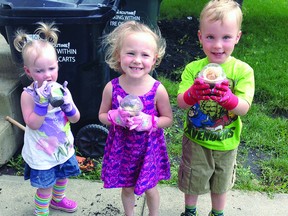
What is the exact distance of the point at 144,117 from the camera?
7.38 feet

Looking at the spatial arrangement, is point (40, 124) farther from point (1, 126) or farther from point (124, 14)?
point (124, 14)

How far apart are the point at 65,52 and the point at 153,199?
1.38 m

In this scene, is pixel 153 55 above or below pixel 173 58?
above

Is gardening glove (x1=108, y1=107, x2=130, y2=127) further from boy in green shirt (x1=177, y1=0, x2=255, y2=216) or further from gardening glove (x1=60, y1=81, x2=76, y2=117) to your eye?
boy in green shirt (x1=177, y1=0, x2=255, y2=216)

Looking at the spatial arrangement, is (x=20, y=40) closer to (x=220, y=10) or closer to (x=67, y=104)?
(x=67, y=104)

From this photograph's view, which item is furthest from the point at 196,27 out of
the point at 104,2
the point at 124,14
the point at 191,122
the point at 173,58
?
the point at 191,122

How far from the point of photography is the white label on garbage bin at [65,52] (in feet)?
10.6

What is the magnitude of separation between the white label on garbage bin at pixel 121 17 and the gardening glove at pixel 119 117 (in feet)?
6.67

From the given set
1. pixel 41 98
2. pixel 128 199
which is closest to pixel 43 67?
pixel 41 98

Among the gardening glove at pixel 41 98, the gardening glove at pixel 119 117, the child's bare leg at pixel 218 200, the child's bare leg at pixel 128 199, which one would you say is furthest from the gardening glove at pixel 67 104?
the child's bare leg at pixel 218 200

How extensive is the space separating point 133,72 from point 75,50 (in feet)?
3.76

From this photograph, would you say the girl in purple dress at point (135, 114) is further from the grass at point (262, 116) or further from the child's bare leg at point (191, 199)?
the grass at point (262, 116)

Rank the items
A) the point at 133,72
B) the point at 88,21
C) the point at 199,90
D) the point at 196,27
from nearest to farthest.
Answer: the point at 199,90, the point at 133,72, the point at 88,21, the point at 196,27

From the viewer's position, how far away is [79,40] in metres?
3.22
